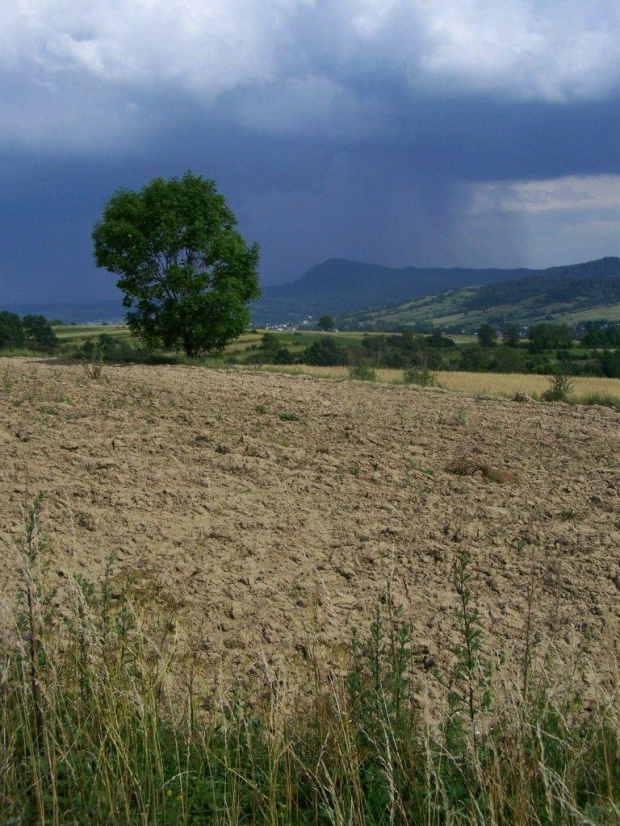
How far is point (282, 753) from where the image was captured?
288 cm

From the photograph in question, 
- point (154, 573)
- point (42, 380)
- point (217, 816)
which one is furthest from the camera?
point (42, 380)

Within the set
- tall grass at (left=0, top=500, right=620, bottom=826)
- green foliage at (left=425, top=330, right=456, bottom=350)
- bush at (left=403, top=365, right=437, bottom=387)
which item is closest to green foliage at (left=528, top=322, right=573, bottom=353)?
green foliage at (left=425, top=330, right=456, bottom=350)

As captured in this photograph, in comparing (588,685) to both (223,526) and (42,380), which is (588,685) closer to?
(223,526)

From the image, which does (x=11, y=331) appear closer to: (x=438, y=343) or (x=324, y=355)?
(x=324, y=355)

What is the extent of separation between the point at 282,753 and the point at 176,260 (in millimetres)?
19121

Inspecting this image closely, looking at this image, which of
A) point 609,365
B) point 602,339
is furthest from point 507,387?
point 602,339

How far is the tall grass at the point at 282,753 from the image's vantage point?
2.71 m

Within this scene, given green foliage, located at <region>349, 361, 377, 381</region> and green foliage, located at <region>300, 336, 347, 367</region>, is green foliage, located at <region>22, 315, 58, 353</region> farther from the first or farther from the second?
green foliage, located at <region>349, 361, 377, 381</region>

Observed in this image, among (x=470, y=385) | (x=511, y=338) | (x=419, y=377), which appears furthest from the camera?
(x=511, y=338)

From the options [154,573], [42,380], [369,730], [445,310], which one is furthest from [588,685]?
[445,310]

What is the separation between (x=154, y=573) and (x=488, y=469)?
3.88 metres

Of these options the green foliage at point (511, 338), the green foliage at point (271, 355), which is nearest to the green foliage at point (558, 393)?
the green foliage at point (271, 355)

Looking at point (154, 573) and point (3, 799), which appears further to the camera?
point (154, 573)

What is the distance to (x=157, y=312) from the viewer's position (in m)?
21.1
